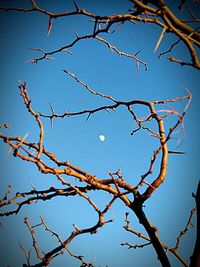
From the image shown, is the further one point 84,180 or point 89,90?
point 89,90

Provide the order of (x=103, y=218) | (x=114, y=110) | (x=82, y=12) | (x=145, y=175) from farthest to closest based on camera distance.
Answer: (x=114, y=110) < (x=82, y=12) < (x=103, y=218) < (x=145, y=175)

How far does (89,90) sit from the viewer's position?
221 cm

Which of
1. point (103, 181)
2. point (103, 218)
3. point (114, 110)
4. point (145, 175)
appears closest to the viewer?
point (145, 175)

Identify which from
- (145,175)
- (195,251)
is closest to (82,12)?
(145,175)

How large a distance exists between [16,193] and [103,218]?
650 mm

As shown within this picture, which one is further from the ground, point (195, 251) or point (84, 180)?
point (84, 180)

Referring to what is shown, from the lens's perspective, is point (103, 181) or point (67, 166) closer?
point (67, 166)

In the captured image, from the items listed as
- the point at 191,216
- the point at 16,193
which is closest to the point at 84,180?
the point at 16,193

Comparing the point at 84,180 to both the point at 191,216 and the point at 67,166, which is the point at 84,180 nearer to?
the point at 67,166

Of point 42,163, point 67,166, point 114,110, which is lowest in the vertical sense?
point 42,163

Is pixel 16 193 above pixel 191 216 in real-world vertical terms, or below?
above

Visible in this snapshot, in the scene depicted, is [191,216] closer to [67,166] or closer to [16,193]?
[67,166]

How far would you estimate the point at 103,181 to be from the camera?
1.66 m

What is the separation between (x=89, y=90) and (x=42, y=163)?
3.87 ft
